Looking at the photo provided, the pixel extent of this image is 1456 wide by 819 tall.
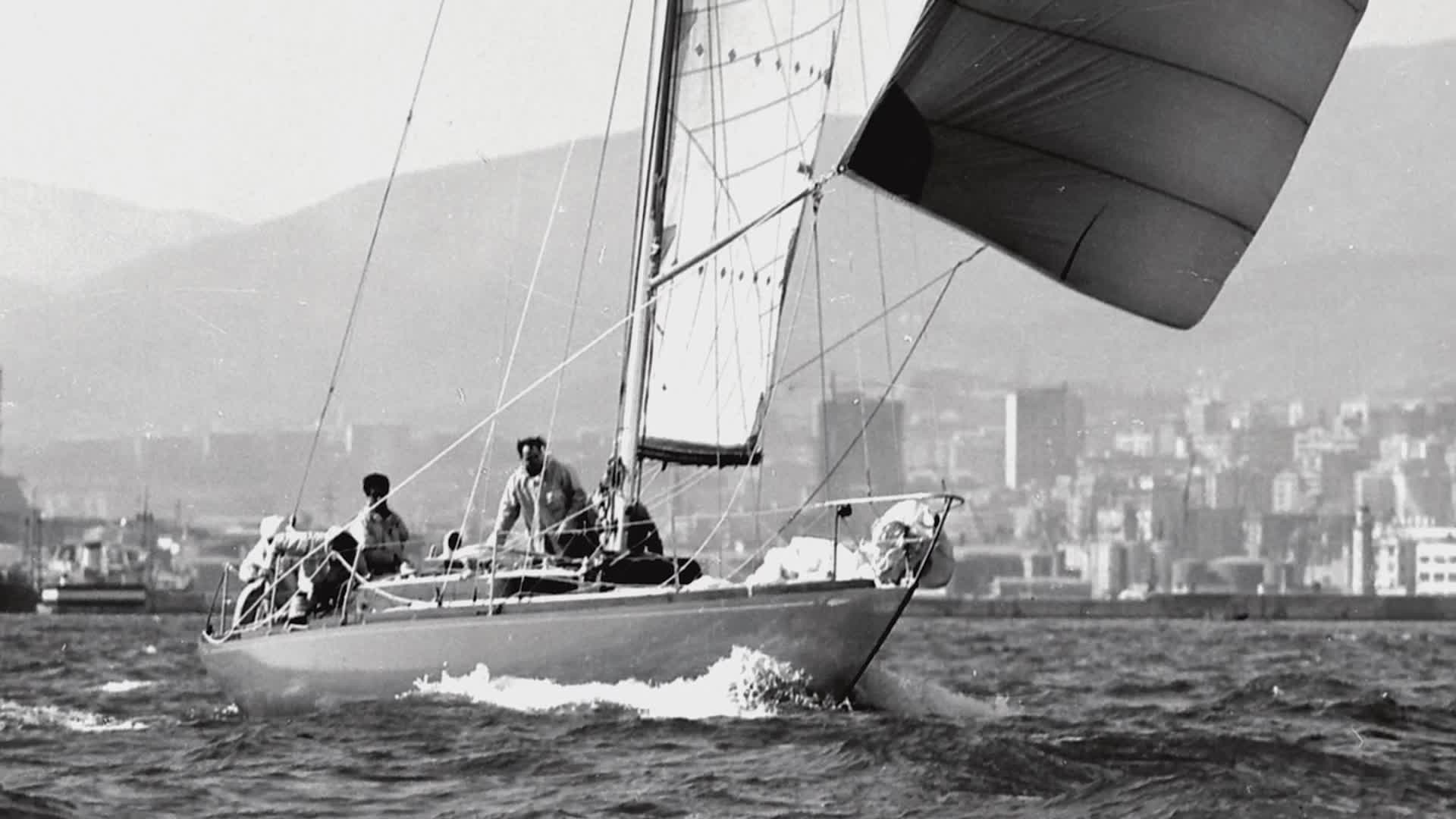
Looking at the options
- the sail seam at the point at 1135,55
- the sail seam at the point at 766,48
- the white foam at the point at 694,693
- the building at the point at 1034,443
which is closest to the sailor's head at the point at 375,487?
the white foam at the point at 694,693

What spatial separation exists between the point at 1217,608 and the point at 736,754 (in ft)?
313

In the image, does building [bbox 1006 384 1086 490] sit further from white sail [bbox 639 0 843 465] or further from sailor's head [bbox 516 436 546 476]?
sailor's head [bbox 516 436 546 476]

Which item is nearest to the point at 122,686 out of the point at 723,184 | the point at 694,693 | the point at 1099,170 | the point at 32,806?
the point at 723,184

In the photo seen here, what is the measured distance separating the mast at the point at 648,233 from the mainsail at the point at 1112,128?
2487 millimetres

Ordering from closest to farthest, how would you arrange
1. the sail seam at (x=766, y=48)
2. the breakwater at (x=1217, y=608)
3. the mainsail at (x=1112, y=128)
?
the mainsail at (x=1112, y=128) < the sail seam at (x=766, y=48) < the breakwater at (x=1217, y=608)

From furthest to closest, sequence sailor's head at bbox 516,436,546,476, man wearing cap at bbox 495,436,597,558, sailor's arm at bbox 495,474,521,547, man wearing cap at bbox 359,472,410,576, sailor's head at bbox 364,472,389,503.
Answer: man wearing cap at bbox 359,472,410,576 < sailor's head at bbox 364,472,389,503 < sailor's arm at bbox 495,474,521,547 < man wearing cap at bbox 495,436,597,558 < sailor's head at bbox 516,436,546,476

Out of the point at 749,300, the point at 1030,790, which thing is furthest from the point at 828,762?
the point at 749,300

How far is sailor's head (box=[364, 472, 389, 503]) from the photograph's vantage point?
17453 millimetres

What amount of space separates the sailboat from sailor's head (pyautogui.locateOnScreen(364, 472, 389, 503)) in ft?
1.47

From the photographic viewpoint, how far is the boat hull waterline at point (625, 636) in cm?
1538

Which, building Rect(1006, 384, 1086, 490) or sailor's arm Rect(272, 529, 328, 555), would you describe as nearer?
sailor's arm Rect(272, 529, 328, 555)

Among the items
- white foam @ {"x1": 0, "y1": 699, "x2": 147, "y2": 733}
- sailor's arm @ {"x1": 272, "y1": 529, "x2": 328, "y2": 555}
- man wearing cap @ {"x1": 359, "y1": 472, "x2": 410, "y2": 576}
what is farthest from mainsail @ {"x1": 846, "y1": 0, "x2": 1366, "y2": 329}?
white foam @ {"x1": 0, "y1": 699, "x2": 147, "y2": 733}

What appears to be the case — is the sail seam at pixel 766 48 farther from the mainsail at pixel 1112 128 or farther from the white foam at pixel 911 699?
the white foam at pixel 911 699

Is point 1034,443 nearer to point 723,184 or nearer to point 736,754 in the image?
point 723,184
